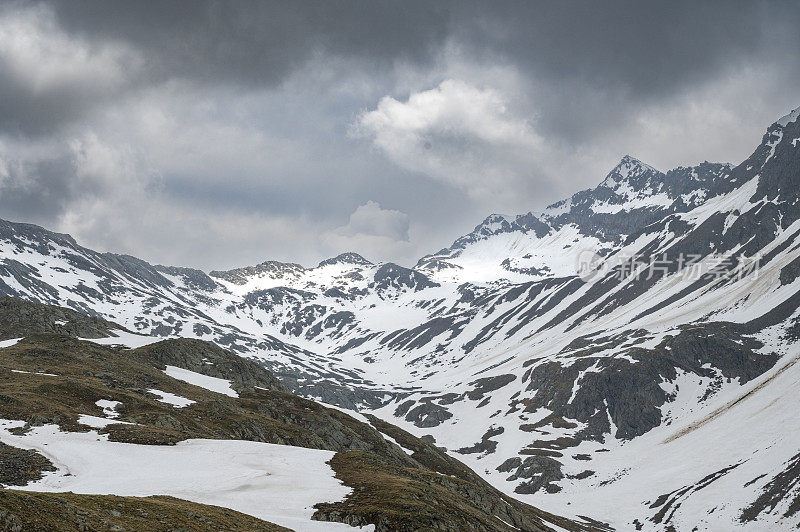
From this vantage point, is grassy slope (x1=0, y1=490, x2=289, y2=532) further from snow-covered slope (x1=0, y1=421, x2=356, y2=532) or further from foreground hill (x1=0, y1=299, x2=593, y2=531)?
snow-covered slope (x1=0, y1=421, x2=356, y2=532)

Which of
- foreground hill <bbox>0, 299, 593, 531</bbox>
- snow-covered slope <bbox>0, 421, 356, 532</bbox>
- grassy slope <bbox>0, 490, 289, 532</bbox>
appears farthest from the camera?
snow-covered slope <bbox>0, 421, 356, 532</bbox>

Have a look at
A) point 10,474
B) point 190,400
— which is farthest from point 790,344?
point 10,474

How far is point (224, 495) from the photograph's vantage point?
1401 inches

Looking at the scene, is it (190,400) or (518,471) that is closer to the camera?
(190,400)

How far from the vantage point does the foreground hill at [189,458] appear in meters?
32.8

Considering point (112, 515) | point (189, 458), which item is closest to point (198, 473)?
point (189, 458)

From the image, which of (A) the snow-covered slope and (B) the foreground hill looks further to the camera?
(A) the snow-covered slope

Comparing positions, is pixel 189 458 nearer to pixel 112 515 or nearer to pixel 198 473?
pixel 198 473

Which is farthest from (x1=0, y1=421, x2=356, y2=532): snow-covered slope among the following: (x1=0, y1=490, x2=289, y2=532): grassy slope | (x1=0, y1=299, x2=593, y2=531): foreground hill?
(x1=0, y1=490, x2=289, y2=532): grassy slope

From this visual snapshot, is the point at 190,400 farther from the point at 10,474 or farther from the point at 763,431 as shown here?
the point at 763,431

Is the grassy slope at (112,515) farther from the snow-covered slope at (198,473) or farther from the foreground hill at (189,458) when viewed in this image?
the snow-covered slope at (198,473)

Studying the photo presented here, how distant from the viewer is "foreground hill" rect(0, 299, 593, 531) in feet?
108

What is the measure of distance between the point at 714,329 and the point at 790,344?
23639mm

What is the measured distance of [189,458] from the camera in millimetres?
44312
